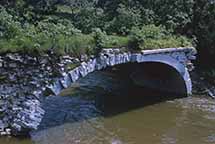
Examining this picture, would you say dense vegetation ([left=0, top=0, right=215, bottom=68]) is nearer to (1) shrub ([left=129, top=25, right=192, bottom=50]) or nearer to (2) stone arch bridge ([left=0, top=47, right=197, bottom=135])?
(1) shrub ([left=129, top=25, right=192, bottom=50])

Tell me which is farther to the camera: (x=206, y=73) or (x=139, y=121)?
(x=206, y=73)

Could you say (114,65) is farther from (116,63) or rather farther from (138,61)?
(116,63)

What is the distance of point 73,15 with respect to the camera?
18.2 metres

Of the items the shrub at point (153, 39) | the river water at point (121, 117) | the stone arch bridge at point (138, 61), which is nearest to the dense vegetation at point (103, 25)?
the shrub at point (153, 39)

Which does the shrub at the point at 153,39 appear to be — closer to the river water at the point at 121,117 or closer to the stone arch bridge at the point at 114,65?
the stone arch bridge at the point at 114,65

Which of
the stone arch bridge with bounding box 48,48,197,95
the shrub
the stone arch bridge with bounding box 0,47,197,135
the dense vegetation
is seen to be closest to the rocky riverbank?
the stone arch bridge with bounding box 0,47,197,135

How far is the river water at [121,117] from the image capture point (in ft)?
46.5

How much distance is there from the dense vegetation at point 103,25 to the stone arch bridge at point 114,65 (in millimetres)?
349

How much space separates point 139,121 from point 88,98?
328 centimetres

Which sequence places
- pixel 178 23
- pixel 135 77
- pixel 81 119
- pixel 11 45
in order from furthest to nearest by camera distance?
pixel 135 77 < pixel 178 23 < pixel 81 119 < pixel 11 45

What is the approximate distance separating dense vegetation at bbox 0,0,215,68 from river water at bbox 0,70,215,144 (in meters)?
2.52

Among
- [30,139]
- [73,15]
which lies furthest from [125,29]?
[30,139]

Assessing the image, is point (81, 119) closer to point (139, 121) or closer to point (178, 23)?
point (139, 121)

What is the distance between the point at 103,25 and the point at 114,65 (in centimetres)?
209
